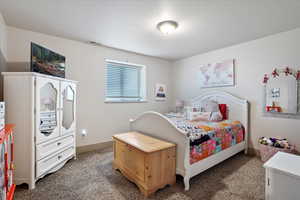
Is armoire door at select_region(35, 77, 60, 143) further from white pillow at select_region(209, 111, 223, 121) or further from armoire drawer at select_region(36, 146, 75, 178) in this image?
white pillow at select_region(209, 111, 223, 121)

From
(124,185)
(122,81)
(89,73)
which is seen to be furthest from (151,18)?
(124,185)

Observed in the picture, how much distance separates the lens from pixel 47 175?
2.06 metres

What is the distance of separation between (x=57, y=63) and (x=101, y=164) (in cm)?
186

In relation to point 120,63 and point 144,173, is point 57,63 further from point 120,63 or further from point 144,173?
point 144,173

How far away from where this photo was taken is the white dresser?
116 cm

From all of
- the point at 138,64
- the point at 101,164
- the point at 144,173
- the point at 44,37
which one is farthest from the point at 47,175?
the point at 138,64

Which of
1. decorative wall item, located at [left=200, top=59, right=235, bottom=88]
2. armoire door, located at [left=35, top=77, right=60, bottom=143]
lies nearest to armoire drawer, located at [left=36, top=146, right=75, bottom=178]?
armoire door, located at [left=35, top=77, right=60, bottom=143]

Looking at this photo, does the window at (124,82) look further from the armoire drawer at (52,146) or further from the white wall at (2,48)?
the white wall at (2,48)

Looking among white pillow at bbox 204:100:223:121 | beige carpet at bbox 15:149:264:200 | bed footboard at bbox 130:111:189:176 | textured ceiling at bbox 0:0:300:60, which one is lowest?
beige carpet at bbox 15:149:264:200

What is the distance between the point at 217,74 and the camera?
3414 mm

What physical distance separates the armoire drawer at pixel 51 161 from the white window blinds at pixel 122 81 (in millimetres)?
1427

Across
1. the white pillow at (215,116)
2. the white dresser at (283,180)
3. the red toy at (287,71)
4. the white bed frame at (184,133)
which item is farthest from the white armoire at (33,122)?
the red toy at (287,71)

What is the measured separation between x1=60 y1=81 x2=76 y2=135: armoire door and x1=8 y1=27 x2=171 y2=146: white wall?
388 mm

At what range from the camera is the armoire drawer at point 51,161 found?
6.14 feet
